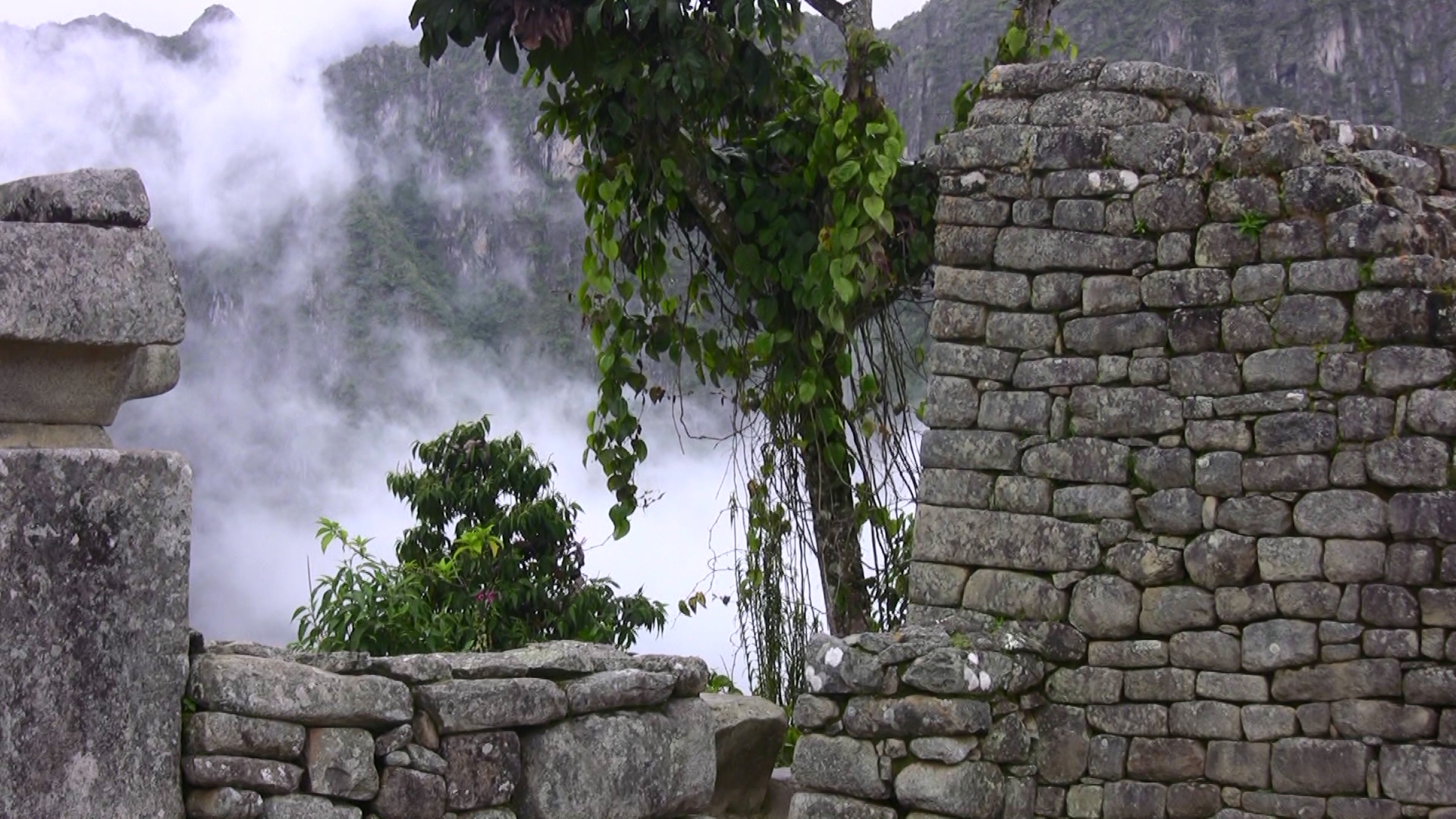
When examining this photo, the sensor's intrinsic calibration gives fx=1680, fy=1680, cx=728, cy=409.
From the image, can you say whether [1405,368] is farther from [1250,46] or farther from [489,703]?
[1250,46]

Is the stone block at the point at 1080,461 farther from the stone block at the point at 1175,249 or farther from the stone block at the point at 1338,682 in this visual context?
the stone block at the point at 1338,682

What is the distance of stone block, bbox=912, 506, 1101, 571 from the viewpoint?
5844 mm

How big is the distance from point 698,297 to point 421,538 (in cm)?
205

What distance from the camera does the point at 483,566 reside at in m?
8.20

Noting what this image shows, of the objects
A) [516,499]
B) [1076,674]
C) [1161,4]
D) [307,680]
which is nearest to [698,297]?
[516,499]

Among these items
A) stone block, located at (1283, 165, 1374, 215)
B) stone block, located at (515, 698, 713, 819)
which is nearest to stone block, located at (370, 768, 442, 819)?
stone block, located at (515, 698, 713, 819)

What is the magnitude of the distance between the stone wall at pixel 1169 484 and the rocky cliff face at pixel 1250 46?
1166 centimetres

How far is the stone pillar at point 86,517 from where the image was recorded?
3488 millimetres

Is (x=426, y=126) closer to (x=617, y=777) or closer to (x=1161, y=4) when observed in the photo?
(x=1161, y=4)

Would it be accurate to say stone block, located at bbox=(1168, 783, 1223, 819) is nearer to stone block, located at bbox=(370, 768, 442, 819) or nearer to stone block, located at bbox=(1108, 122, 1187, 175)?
stone block, located at bbox=(1108, 122, 1187, 175)

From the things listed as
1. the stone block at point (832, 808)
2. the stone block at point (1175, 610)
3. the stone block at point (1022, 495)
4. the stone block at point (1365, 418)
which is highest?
the stone block at point (1365, 418)

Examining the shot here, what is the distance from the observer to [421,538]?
8.71 metres

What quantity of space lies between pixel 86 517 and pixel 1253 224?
3.89 meters

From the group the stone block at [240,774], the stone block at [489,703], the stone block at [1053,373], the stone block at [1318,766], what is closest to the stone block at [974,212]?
the stone block at [1053,373]
